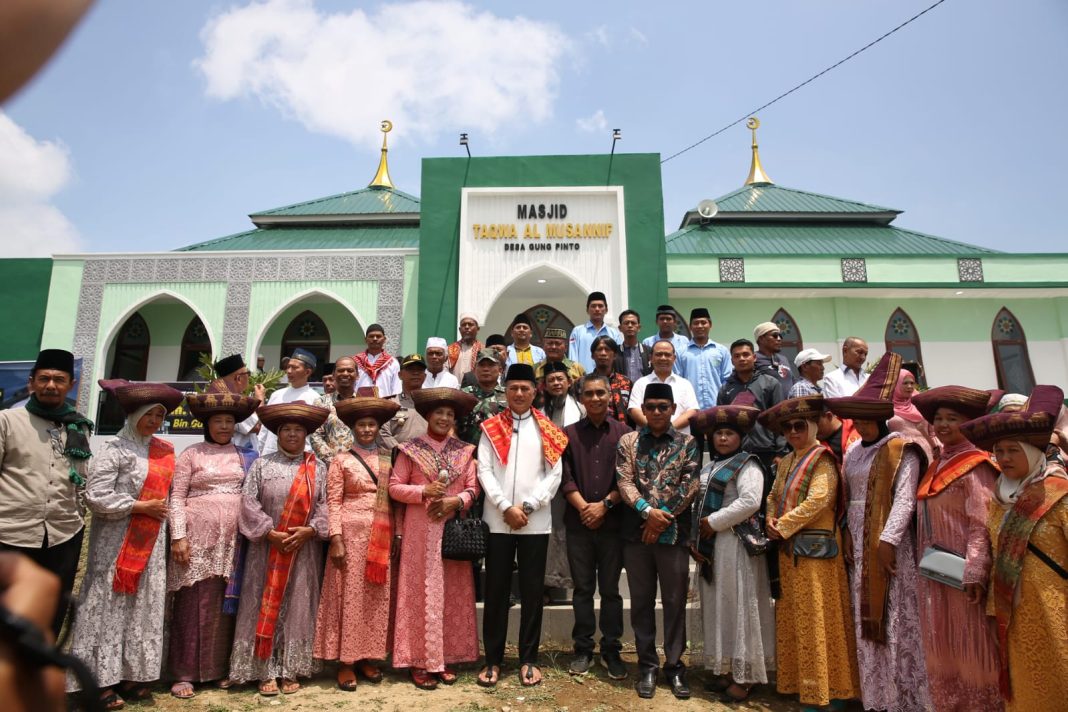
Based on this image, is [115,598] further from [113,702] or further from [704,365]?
[704,365]

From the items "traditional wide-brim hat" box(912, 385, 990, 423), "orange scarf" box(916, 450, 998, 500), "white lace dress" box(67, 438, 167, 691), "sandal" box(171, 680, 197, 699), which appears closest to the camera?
"orange scarf" box(916, 450, 998, 500)

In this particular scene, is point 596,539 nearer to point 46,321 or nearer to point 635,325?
point 635,325

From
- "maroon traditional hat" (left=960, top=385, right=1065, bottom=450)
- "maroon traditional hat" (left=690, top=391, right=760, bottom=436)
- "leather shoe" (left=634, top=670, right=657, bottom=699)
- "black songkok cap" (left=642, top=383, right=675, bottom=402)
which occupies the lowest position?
→ "leather shoe" (left=634, top=670, right=657, bottom=699)

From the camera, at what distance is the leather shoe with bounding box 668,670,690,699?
13.2 ft

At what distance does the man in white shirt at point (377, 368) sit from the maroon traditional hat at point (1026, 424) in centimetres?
476

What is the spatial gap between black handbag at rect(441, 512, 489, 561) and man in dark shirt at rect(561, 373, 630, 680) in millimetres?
618

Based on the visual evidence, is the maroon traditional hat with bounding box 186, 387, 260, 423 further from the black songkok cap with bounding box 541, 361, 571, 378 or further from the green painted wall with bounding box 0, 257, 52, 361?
the green painted wall with bounding box 0, 257, 52, 361

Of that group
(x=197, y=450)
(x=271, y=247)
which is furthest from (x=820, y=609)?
(x=271, y=247)

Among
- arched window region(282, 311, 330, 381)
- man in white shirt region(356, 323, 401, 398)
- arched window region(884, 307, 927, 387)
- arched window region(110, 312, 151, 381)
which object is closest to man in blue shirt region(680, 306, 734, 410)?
man in white shirt region(356, 323, 401, 398)

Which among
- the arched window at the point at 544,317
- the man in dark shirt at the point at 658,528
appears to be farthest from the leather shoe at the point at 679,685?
the arched window at the point at 544,317

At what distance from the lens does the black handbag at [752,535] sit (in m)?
4.11

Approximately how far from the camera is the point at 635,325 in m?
6.59

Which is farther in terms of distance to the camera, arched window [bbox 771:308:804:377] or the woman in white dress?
arched window [bbox 771:308:804:377]

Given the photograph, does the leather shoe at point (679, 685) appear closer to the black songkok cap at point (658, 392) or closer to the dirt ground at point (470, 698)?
the dirt ground at point (470, 698)
